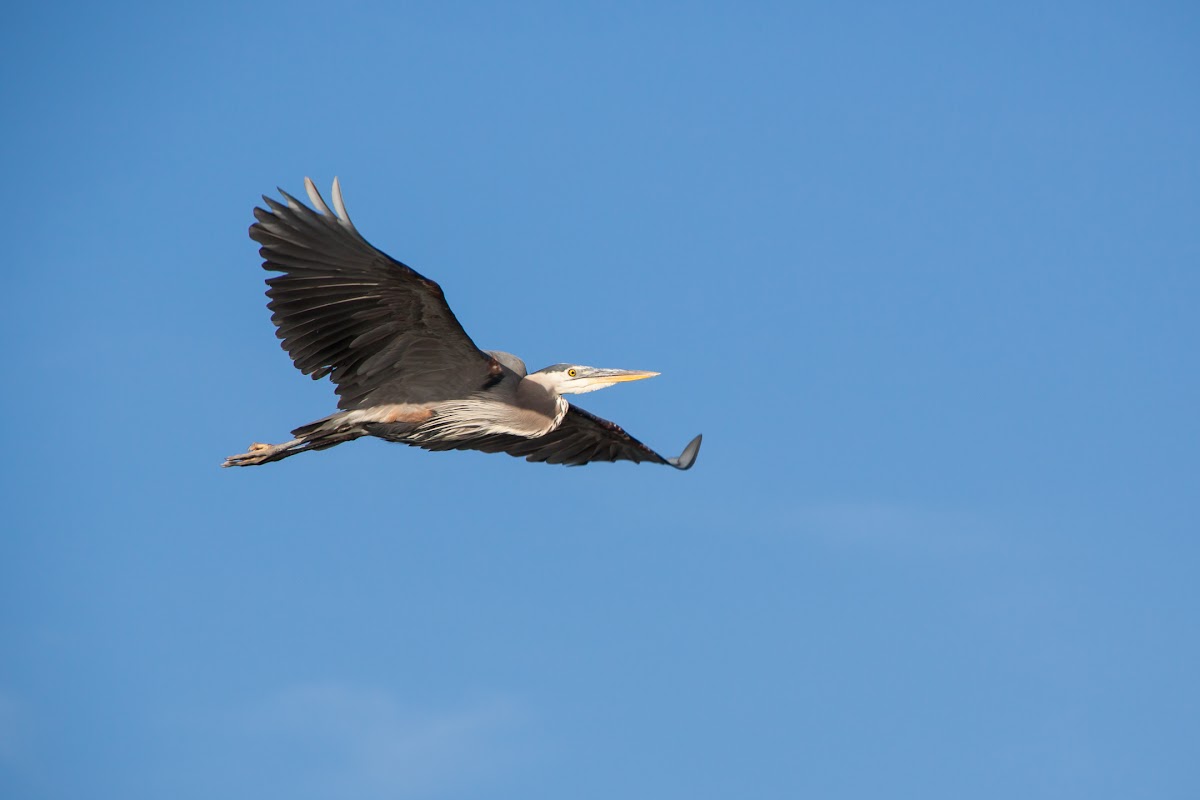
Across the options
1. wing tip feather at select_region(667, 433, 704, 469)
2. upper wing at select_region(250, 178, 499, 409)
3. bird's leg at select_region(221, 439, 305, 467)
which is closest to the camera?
upper wing at select_region(250, 178, 499, 409)

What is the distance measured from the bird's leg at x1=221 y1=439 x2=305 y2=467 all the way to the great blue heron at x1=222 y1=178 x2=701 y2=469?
1 cm

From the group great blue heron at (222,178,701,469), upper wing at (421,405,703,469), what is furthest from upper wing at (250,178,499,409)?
upper wing at (421,405,703,469)

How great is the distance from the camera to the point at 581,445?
53.6 ft

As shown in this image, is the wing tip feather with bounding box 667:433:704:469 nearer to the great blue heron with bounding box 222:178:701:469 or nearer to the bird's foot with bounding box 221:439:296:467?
the great blue heron with bounding box 222:178:701:469

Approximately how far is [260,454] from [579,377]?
10.6 feet

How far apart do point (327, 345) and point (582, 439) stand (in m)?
3.63

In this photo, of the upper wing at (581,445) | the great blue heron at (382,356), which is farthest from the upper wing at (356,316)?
the upper wing at (581,445)

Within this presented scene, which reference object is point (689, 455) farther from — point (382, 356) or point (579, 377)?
point (382, 356)

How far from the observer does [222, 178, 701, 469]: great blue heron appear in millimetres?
12852

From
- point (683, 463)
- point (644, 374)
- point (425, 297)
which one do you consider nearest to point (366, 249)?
point (425, 297)

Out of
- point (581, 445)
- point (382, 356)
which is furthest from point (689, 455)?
point (382, 356)

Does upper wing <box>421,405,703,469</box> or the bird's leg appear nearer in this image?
the bird's leg

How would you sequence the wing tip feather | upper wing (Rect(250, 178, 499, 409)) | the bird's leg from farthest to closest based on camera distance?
the wing tip feather → the bird's leg → upper wing (Rect(250, 178, 499, 409))

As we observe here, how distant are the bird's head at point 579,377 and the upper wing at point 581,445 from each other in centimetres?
58
